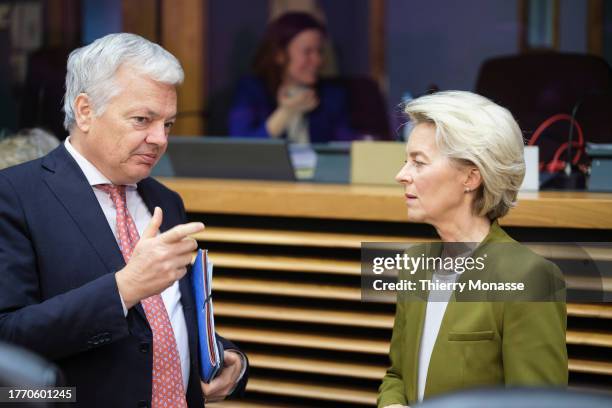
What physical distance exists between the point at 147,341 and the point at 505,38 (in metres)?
3.10

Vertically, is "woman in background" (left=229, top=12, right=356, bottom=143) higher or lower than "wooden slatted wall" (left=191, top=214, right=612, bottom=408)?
higher

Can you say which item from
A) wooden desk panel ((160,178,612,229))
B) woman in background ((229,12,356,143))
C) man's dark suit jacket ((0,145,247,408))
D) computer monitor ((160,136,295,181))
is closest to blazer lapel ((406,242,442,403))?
man's dark suit jacket ((0,145,247,408))

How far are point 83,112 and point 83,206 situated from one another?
0.22 metres

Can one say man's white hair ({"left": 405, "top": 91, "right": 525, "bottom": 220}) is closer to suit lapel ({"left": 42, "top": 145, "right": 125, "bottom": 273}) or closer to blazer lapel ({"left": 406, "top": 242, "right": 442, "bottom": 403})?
blazer lapel ({"left": 406, "top": 242, "right": 442, "bottom": 403})

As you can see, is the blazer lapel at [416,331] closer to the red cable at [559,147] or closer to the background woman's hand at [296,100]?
the red cable at [559,147]

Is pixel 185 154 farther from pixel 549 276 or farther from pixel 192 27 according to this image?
pixel 549 276

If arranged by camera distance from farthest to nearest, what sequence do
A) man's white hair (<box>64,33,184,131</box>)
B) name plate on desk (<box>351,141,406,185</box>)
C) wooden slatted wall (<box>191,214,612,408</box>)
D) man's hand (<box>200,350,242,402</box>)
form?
1. name plate on desk (<box>351,141,406,185</box>)
2. wooden slatted wall (<box>191,214,612,408</box>)
3. man's hand (<box>200,350,242,402</box>)
4. man's white hair (<box>64,33,184,131</box>)

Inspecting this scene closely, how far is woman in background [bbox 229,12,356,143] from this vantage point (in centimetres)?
466

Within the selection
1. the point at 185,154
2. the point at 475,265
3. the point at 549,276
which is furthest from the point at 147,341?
the point at 185,154

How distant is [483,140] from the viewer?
201cm

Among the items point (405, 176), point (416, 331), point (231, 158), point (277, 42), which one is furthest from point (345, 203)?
point (277, 42)

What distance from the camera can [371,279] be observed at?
2.21m

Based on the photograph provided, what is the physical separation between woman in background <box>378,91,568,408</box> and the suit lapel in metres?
0.64

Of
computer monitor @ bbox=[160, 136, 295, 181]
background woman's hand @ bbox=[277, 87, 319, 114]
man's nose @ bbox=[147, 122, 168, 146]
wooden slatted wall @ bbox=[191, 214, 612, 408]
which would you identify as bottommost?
wooden slatted wall @ bbox=[191, 214, 612, 408]
